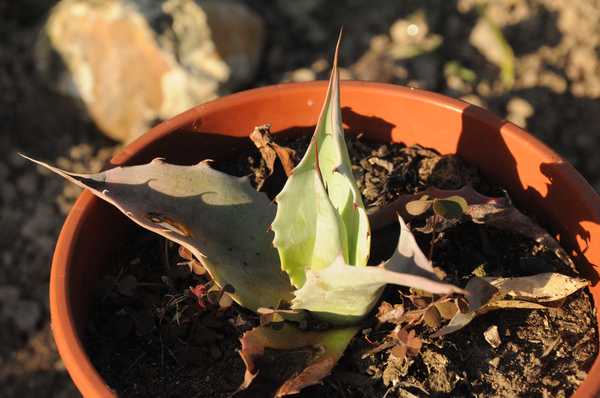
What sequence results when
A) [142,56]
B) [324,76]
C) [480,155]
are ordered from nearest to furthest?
[480,155]
[142,56]
[324,76]

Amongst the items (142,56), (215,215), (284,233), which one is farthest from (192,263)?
(142,56)

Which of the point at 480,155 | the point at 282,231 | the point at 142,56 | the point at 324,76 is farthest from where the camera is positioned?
the point at 324,76

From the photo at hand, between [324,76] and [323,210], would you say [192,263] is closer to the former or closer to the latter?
[323,210]

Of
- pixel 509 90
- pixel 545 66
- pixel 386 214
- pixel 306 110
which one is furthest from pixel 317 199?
pixel 545 66

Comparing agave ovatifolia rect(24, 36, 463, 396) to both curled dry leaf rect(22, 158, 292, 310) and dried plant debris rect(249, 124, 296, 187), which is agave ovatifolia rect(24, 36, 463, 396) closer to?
curled dry leaf rect(22, 158, 292, 310)

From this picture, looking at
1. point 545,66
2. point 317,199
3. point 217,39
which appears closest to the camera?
point 317,199

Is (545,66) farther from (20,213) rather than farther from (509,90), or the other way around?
(20,213)

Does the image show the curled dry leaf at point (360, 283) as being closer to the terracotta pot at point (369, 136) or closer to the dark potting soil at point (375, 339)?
the dark potting soil at point (375, 339)
